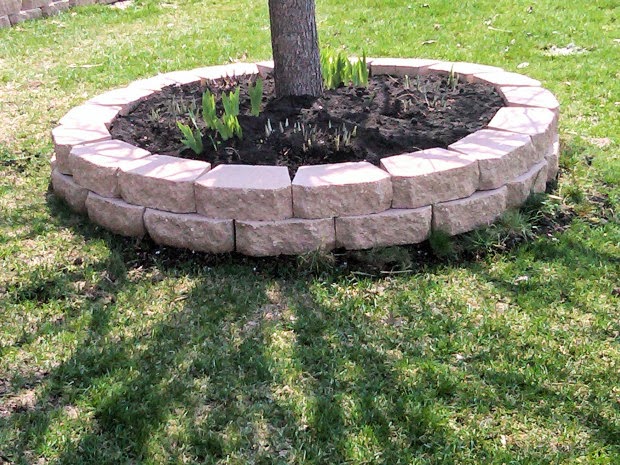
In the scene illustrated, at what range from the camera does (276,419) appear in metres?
2.73

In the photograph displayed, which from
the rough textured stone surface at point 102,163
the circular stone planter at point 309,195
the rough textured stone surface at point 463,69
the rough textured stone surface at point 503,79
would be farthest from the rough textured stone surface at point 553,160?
the rough textured stone surface at point 102,163

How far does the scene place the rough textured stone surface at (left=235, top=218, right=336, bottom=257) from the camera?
12.2 feet

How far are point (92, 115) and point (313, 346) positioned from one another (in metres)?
2.64

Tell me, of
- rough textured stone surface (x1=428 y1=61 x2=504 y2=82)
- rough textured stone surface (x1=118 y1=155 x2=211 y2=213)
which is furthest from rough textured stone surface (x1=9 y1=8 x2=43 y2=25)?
rough textured stone surface (x1=118 y1=155 x2=211 y2=213)

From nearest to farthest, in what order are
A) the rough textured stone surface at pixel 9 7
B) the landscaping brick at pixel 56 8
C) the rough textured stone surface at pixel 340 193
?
the rough textured stone surface at pixel 340 193
the rough textured stone surface at pixel 9 7
the landscaping brick at pixel 56 8

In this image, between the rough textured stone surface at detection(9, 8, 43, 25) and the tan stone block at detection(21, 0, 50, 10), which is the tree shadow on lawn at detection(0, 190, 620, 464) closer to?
the rough textured stone surface at detection(9, 8, 43, 25)

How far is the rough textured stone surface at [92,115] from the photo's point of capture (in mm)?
4766

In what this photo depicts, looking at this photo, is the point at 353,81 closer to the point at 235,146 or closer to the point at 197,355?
the point at 235,146

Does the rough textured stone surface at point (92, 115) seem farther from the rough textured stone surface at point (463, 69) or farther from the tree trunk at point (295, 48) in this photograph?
the rough textured stone surface at point (463, 69)

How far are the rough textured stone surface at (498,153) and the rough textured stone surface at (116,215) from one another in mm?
1831

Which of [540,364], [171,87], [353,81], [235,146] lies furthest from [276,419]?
[171,87]

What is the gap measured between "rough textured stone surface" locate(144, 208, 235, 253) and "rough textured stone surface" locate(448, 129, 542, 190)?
4.57 feet

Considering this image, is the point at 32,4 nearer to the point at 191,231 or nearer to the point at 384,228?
the point at 191,231

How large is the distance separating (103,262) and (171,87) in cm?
204
